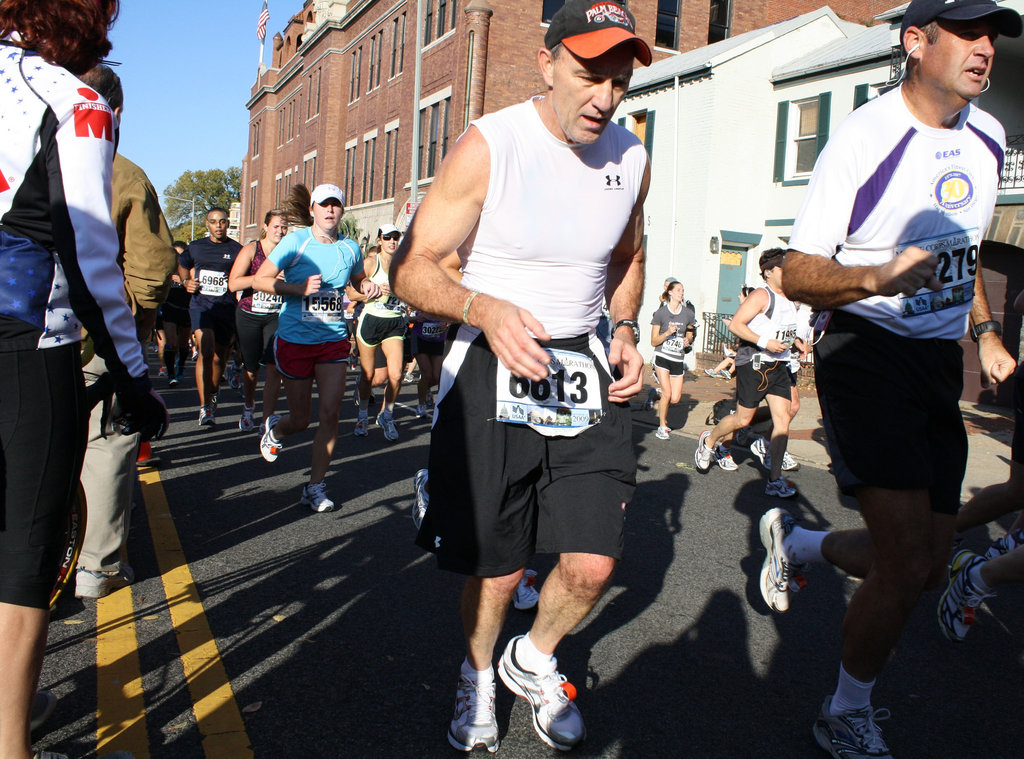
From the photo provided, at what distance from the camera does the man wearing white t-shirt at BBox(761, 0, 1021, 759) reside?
2.79 meters

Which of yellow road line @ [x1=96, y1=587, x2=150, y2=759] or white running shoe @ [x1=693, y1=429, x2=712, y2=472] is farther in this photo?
white running shoe @ [x1=693, y1=429, x2=712, y2=472]

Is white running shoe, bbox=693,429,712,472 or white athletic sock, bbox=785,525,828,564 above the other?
white athletic sock, bbox=785,525,828,564

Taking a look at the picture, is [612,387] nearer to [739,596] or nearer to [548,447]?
[548,447]

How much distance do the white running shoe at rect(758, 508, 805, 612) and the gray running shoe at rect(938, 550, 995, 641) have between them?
721mm

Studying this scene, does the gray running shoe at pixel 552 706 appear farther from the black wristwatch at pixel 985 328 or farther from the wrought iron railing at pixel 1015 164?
the wrought iron railing at pixel 1015 164

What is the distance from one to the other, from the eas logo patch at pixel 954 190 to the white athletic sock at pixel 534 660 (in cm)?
199

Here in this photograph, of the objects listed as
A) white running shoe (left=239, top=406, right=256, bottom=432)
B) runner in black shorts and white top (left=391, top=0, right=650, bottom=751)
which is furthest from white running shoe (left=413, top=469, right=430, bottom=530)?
white running shoe (left=239, top=406, right=256, bottom=432)

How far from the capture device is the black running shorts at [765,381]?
747 centimetres

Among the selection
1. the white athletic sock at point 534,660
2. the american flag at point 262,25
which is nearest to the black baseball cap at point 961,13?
the white athletic sock at point 534,660

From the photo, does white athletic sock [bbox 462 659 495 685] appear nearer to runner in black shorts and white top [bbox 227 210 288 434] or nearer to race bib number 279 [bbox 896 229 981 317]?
race bib number 279 [bbox 896 229 981 317]

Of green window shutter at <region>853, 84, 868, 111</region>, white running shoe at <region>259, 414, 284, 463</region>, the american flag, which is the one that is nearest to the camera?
white running shoe at <region>259, 414, 284, 463</region>

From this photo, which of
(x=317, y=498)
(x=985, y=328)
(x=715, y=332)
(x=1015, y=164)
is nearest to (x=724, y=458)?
(x=317, y=498)

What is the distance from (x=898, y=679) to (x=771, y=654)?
50cm

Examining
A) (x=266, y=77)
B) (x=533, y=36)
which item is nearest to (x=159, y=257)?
(x=533, y=36)
